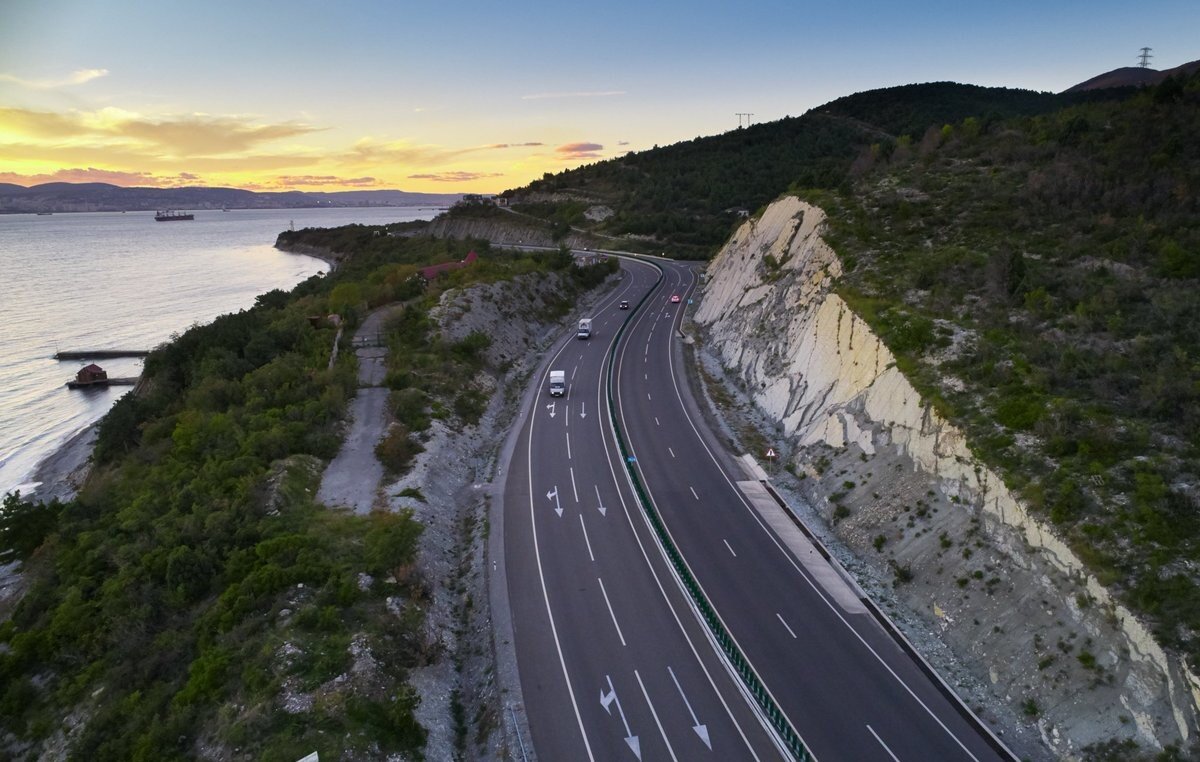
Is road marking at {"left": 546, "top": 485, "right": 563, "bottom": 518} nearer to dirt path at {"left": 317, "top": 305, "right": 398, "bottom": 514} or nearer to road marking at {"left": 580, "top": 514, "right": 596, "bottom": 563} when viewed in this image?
road marking at {"left": 580, "top": 514, "right": 596, "bottom": 563}

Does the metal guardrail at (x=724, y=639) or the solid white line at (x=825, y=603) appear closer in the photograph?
the metal guardrail at (x=724, y=639)

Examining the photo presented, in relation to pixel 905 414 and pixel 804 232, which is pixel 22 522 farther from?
pixel 804 232

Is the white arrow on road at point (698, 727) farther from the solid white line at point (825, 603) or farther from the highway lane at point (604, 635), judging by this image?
the solid white line at point (825, 603)

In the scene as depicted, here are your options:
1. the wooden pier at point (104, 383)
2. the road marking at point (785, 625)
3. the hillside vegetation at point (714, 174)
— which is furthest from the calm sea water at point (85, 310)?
the hillside vegetation at point (714, 174)

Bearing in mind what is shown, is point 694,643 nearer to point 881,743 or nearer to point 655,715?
point 655,715

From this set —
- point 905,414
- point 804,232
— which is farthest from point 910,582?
point 804,232

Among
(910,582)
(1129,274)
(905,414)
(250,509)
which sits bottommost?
(910,582)
